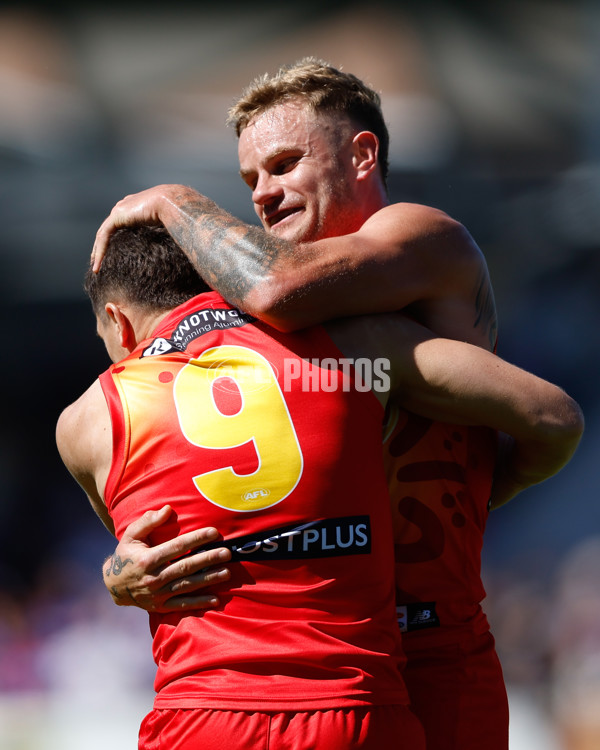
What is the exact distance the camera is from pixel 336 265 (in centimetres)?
195

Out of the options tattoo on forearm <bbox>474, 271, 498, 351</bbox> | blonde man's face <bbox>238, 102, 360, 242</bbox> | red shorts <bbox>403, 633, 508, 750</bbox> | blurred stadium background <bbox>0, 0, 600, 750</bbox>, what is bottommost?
red shorts <bbox>403, 633, 508, 750</bbox>

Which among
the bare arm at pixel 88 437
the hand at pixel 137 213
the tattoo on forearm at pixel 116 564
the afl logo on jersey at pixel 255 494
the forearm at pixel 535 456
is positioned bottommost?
the tattoo on forearm at pixel 116 564

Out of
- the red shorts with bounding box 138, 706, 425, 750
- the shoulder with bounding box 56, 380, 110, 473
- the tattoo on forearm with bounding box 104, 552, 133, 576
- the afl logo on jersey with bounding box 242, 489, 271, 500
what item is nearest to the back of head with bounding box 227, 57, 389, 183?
the shoulder with bounding box 56, 380, 110, 473

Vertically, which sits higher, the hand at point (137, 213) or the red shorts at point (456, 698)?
the hand at point (137, 213)

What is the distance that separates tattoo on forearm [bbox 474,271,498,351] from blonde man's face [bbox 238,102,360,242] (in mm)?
489

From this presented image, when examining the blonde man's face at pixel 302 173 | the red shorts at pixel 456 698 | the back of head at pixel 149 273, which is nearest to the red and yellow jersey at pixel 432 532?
the red shorts at pixel 456 698

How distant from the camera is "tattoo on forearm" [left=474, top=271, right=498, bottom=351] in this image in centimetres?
236

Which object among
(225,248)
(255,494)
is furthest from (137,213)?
(255,494)

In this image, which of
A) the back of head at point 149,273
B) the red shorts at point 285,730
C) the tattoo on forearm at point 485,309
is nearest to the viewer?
the red shorts at point 285,730

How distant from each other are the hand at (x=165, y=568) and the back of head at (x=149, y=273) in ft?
2.06

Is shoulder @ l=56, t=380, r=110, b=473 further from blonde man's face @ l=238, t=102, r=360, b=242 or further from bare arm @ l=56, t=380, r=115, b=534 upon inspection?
blonde man's face @ l=238, t=102, r=360, b=242

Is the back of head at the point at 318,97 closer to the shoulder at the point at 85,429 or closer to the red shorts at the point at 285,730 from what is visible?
the shoulder at the point at 85,429

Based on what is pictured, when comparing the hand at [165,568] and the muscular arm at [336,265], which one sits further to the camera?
the muscular arm at [336,265]

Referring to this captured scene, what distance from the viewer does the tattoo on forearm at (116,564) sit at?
6.37 feet
